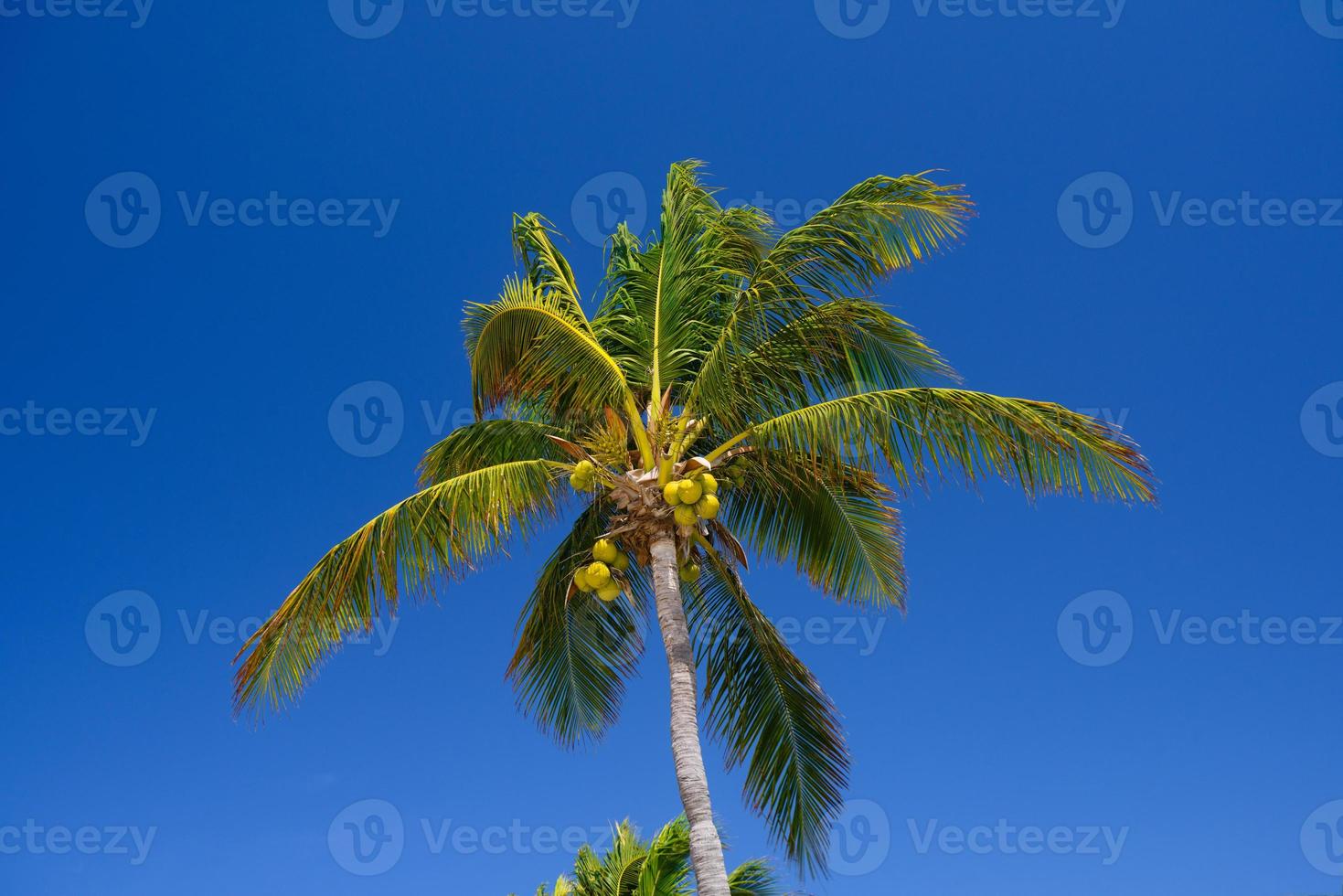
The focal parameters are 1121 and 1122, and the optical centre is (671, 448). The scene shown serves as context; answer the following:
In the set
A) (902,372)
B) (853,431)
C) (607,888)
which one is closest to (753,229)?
(902,372)

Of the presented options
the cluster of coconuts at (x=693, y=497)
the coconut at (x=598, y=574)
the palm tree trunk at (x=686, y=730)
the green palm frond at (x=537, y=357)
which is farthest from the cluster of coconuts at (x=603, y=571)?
the green palm frond at (x=537, y=357)

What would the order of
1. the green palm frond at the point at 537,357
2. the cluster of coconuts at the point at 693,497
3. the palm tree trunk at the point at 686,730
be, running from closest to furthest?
1. the palm tree trunk at the point at 686,730
2. the cluster of coconuts at the point at 693,497
3. the green palm frond at the point at 537,357

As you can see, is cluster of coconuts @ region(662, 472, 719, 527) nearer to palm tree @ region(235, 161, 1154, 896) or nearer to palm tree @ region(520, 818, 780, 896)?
palm tree @ region(235, 161, 1154, 896)

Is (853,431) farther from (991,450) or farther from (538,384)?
(538,384)

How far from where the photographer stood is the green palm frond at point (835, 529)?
1191 centimetres

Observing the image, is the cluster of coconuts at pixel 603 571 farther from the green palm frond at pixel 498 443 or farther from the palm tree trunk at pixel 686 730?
the green palm frond at pixel 498 443

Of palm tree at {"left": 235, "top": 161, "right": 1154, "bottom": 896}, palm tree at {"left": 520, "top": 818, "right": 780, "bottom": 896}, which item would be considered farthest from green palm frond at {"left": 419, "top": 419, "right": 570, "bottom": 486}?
palm tree at {"left": 520, "top": 818, "right": 780, "bottom": 896}

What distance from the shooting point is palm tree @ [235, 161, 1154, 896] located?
1001 cm

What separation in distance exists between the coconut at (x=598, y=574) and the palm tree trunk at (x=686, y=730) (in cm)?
59

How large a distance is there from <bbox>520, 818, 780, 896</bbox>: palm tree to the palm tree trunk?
3335mm

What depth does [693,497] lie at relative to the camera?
993 cm

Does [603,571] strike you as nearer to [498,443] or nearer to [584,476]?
[584,476]

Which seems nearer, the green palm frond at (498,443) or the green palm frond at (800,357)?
the green palm frond at (800,357)

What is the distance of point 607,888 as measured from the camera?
13.7 meters
